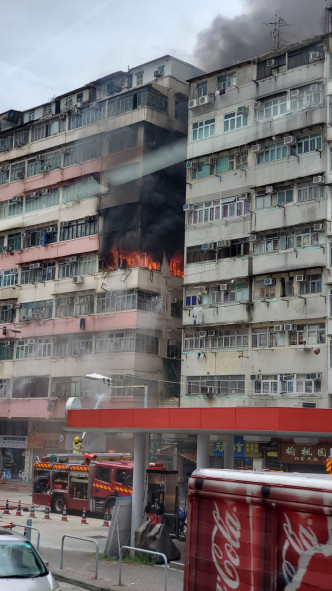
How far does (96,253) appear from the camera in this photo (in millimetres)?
51125

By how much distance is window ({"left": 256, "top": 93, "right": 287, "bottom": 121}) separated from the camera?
141ft

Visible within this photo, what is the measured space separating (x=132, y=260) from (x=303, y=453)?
625 inches

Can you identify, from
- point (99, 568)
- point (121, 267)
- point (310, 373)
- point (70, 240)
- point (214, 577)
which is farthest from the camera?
point (70, 240)

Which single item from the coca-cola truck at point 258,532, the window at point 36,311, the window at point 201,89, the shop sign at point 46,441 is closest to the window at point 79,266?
the window at point 36,311

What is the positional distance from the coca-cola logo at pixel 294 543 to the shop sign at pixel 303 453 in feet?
99.2

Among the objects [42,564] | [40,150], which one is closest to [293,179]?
[40,150]

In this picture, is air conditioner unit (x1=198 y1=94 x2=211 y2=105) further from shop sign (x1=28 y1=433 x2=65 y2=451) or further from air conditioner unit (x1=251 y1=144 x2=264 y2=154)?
shop sign (x1=28 y1=433 x2=65 y2=451)

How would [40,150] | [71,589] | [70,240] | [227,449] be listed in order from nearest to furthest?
[71,589]
[227,449]
[70,240]
[40,150]

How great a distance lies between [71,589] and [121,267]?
3310 centimetres

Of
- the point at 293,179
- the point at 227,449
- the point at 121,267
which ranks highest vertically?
the point at 293,179

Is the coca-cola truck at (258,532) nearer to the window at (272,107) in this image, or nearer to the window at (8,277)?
the window at (272,107)

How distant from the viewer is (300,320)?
1604 inches

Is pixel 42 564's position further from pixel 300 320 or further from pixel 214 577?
pixel 300 320

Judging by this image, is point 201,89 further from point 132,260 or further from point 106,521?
point 106,521
